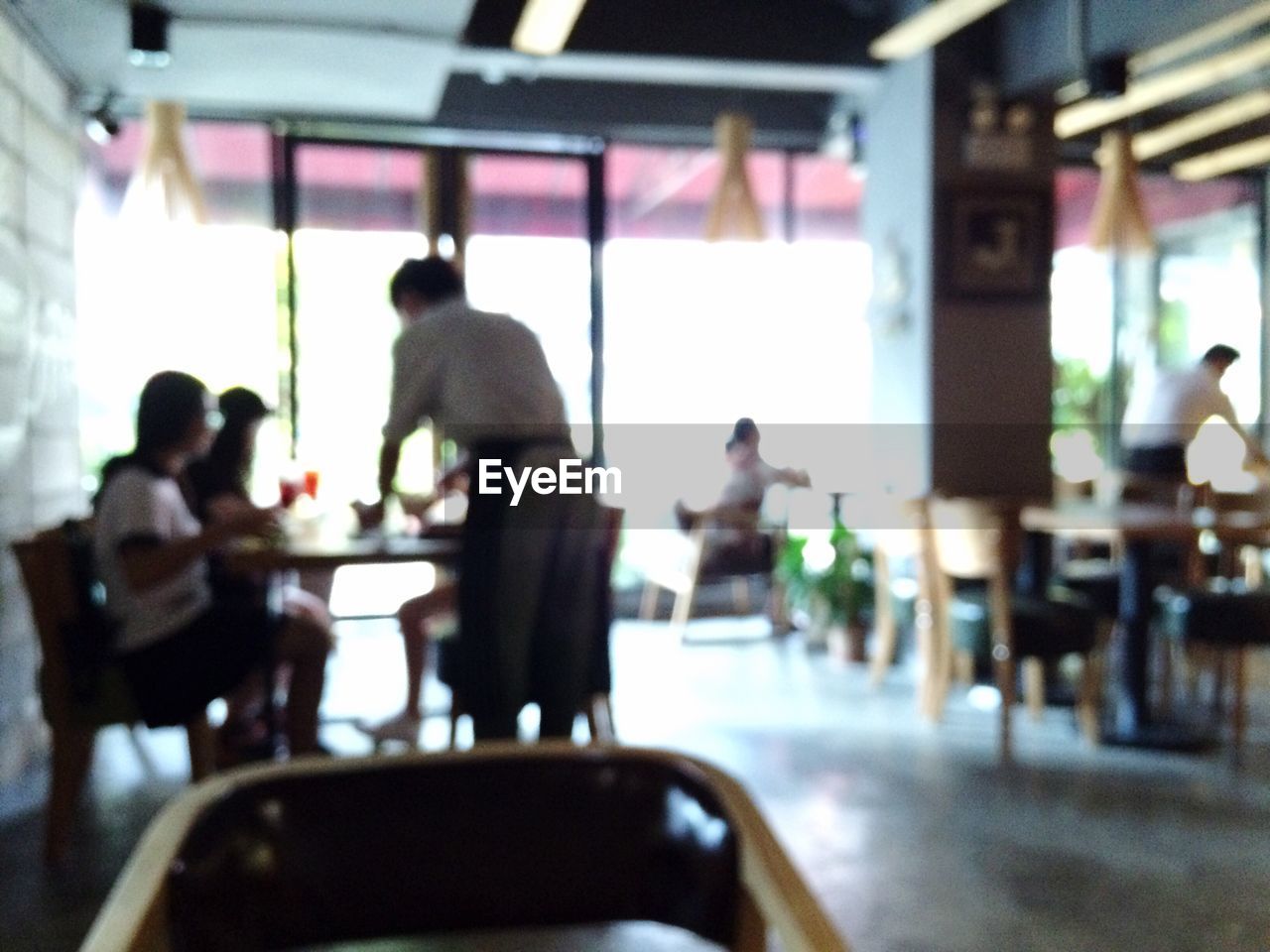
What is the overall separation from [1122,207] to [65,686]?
193 inches

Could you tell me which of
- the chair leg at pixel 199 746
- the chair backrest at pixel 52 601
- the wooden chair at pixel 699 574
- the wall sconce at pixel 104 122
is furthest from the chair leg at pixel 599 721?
the wall sconce at pixel 104 122

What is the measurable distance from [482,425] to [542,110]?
3436 millimetres

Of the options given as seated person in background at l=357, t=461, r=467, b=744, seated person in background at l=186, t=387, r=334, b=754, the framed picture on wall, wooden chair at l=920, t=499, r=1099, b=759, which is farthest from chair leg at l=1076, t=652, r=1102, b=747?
seated person in background at l=186, t=387, r=334, b=754

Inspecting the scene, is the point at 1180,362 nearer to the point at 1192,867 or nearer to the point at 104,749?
the point at 1192,867

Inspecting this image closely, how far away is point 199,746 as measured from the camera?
2.99m

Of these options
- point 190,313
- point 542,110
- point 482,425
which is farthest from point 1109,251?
point 190,313

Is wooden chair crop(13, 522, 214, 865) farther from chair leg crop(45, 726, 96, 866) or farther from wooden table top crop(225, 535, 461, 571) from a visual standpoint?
wooden table top crop(225, 535, 461, 571)

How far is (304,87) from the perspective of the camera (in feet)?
15.6

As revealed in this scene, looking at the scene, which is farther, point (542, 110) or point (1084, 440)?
point (1084, 440)

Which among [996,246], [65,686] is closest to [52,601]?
[65,686]

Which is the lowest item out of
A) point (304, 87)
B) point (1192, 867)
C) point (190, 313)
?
point (1192, 867)

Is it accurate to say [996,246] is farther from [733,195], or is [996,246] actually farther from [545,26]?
[545,26]

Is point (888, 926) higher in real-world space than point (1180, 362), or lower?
lower

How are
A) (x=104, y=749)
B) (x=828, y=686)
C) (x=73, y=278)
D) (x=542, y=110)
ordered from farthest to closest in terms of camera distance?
(x=542, y=110) → (x=828, y=686) → (x=73, y=278) → (x=104, y=749)
